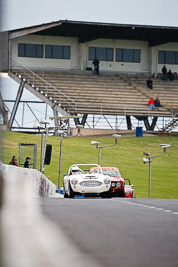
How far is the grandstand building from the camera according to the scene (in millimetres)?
65750

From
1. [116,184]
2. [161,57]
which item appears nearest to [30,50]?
[161,57]

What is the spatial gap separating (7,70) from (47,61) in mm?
68626

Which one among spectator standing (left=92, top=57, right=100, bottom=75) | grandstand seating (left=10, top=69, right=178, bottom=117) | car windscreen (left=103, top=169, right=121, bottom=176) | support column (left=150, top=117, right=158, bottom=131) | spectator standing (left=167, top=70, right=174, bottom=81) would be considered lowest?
support column (left=150, top=117, right=158, bottom=131)

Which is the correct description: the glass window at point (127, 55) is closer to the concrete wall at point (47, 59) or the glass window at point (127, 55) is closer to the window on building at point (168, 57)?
the window on building at point (168, 57)

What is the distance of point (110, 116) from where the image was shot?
67062mm

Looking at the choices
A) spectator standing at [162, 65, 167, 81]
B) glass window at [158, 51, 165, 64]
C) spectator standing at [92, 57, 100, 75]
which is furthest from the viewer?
glass window at [158, 51, 165, 64]

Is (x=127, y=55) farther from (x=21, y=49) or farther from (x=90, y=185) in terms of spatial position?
(x=90, y=185)

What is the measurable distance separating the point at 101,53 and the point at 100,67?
4.36ft

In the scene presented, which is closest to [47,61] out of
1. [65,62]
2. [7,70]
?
[65,62]

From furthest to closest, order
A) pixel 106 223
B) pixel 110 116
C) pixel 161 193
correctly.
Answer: pixel 110 116 → pixel 161 193 → pixel 106 223

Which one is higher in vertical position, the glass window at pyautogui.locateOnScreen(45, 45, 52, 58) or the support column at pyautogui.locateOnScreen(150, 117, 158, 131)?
the glass window at pyautogui.locateOnScreen(45, 45, 52, 58)

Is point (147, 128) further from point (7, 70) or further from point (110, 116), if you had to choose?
point (7, 70)

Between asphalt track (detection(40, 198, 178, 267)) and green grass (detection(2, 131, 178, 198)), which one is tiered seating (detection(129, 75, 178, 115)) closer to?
green grass (detection(2, 131, 178, 198))

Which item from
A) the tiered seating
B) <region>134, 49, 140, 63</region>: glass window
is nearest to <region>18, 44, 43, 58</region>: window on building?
the tiered seating
